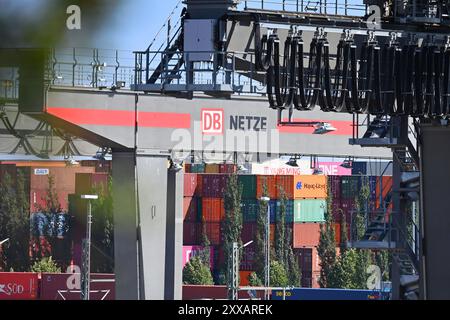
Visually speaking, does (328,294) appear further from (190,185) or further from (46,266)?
(190,185)

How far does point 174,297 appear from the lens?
1443 inches

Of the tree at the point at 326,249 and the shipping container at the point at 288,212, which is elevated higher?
the shipping container at the point at 288,212

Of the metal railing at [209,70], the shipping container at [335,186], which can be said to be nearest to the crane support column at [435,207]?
the metal railing at [209,70]

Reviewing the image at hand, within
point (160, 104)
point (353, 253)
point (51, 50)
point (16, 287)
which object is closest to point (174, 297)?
point (160, 104)

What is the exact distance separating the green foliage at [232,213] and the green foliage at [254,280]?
5.42 metres

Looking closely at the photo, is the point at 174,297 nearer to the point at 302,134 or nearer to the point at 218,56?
the point at 302,134

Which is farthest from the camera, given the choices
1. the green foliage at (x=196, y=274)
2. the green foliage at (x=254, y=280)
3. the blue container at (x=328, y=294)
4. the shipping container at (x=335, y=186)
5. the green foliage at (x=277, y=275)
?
the shipping container at (x=335, y=186)

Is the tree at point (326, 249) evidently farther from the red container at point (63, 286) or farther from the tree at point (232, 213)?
the red container at point (63, 286)

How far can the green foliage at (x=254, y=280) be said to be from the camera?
86.3 meters

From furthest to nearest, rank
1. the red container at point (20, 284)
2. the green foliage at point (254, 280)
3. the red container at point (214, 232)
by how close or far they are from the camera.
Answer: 1. the red container at point (214, 232)
2. the green foliage at point (254, 280)
3. the red container at point (20, 284)

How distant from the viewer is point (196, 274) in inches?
3548

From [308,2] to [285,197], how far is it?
6828 centimetres

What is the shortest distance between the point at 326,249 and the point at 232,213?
822cm

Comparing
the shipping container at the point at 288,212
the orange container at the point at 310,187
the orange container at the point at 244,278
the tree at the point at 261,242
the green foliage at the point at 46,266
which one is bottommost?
the orange container at the point at 244,278
